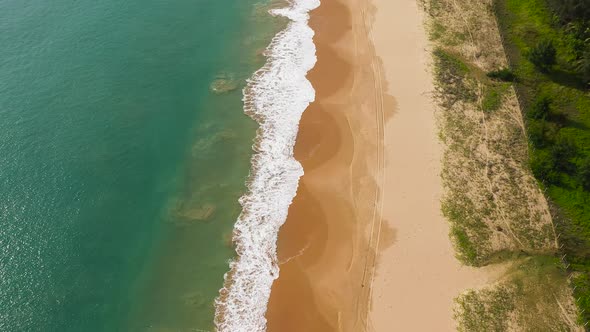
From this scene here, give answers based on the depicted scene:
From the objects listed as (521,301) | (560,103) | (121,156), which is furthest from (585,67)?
(121,156)

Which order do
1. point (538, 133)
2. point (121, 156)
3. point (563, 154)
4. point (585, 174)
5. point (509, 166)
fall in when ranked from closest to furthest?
1. point (585, 174)
2. point (563, 154)
3. point (509, 166)
4. point (538, 133)
5. point (121, 156)

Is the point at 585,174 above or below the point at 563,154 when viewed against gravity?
below

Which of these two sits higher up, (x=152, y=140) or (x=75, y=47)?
(x=75, y=47)

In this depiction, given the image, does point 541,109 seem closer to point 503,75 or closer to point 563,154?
point 563,154

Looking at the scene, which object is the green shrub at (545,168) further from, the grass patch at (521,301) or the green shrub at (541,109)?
the grass patch at (521,301)

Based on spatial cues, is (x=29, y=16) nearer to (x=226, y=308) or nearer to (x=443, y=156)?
(x=226, y=308)

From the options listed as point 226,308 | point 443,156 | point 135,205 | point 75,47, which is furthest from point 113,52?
point 443,156
